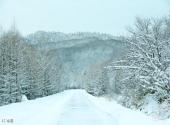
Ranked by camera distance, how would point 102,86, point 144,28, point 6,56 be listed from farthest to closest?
1. point 102,86
2. point 6,56
3. point 144,28

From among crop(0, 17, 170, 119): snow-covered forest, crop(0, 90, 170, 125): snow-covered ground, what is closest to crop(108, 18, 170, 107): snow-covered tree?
crop(0, 17, 170, 119): snow-covered forest

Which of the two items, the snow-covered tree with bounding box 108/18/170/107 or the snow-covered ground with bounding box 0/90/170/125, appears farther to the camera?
the snow-covered tree with bounding box 108/18/170/107

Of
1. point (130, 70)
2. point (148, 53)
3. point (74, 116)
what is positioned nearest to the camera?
point (74, 116)

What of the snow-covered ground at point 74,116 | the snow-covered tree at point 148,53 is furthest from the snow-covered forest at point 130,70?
the snow-covered ground at point 74,116

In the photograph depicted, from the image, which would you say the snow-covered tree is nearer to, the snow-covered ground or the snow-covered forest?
the snow-covered forest

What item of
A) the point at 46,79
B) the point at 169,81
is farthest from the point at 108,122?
the point at 46,79

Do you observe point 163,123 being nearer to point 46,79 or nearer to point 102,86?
point 46,79

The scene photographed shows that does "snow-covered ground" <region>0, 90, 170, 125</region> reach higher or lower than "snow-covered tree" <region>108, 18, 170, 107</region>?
lower

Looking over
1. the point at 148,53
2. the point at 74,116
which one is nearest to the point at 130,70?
the point at 148,53

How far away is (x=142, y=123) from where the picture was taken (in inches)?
510

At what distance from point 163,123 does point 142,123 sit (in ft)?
2.69

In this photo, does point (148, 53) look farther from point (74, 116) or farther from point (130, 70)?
point (74, 116)

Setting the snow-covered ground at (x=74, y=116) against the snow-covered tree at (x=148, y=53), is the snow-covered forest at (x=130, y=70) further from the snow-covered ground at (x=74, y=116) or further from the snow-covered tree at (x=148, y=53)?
the snow-covered ground at (x=74, y=116)

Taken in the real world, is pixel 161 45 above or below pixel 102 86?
above
